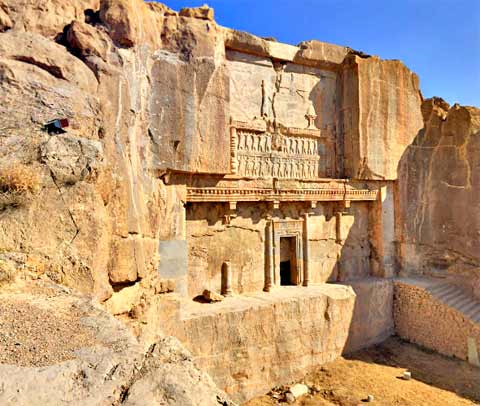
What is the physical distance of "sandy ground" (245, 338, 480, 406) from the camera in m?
→ 6.48

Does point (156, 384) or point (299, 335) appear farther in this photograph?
point (299, 335)

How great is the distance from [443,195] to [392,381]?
536cm

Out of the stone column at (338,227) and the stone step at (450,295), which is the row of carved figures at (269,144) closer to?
the stone column at (338,227)

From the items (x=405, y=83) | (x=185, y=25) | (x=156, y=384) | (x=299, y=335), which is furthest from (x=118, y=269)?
(x=405, y=83)

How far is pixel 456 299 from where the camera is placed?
8.66 meters

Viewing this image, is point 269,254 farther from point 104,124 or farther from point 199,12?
point 199,12

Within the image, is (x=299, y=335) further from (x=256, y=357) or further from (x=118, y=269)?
(x=118, y=269)

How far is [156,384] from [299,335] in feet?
20.2

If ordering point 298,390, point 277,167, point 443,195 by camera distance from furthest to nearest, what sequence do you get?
point 443,195 < point 277,167 < point 298,390

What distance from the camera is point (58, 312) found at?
2484mm

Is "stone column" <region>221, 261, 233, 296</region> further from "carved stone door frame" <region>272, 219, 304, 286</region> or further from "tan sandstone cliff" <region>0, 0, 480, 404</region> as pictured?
"carved stone door frame" <region>272, 219, 304, 286</region>

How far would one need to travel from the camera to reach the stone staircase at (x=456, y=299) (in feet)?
26.7

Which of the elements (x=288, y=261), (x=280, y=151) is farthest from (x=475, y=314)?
(x=280, y=151)

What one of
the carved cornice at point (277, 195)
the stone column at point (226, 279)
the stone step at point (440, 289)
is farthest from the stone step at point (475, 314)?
the stone column at point (226, 279)
